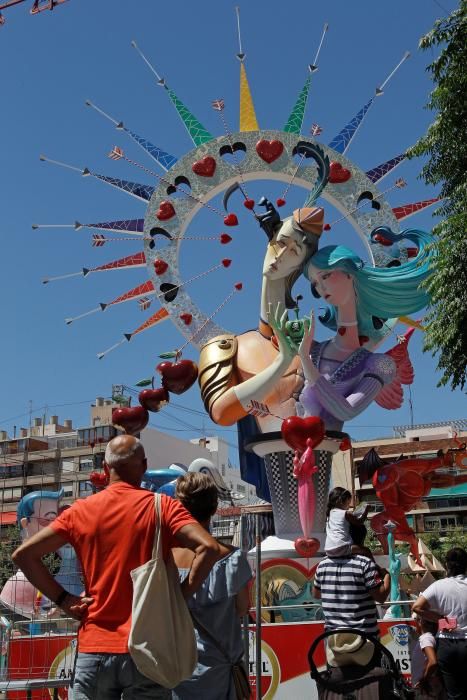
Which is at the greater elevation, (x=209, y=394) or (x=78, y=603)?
(x=209, y=394)

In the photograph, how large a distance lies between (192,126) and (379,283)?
4.77 m

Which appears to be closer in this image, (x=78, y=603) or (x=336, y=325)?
(x=78, y=603)

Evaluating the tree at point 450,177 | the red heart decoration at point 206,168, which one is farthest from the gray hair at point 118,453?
the red heart decoration at point 206,168

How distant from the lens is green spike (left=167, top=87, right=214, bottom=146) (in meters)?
14.9

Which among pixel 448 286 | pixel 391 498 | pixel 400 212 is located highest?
pixel 400 212

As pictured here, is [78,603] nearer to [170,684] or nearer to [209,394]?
[170,684]

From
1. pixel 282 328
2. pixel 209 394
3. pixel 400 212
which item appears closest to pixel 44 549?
pixel 282 328

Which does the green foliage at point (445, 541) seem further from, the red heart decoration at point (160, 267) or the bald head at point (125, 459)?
the bald head at point (125, 459)

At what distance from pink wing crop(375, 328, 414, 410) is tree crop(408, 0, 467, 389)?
3516 mm

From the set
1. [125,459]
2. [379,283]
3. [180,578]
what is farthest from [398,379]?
[125,459]

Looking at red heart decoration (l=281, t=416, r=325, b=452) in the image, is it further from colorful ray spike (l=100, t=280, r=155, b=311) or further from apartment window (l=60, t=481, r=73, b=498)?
apartment window (l=60, t=481, r=73, b=498)

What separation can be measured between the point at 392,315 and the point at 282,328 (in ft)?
6.53

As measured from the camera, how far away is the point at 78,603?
3344 millimetres

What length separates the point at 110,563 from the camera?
3.31m
